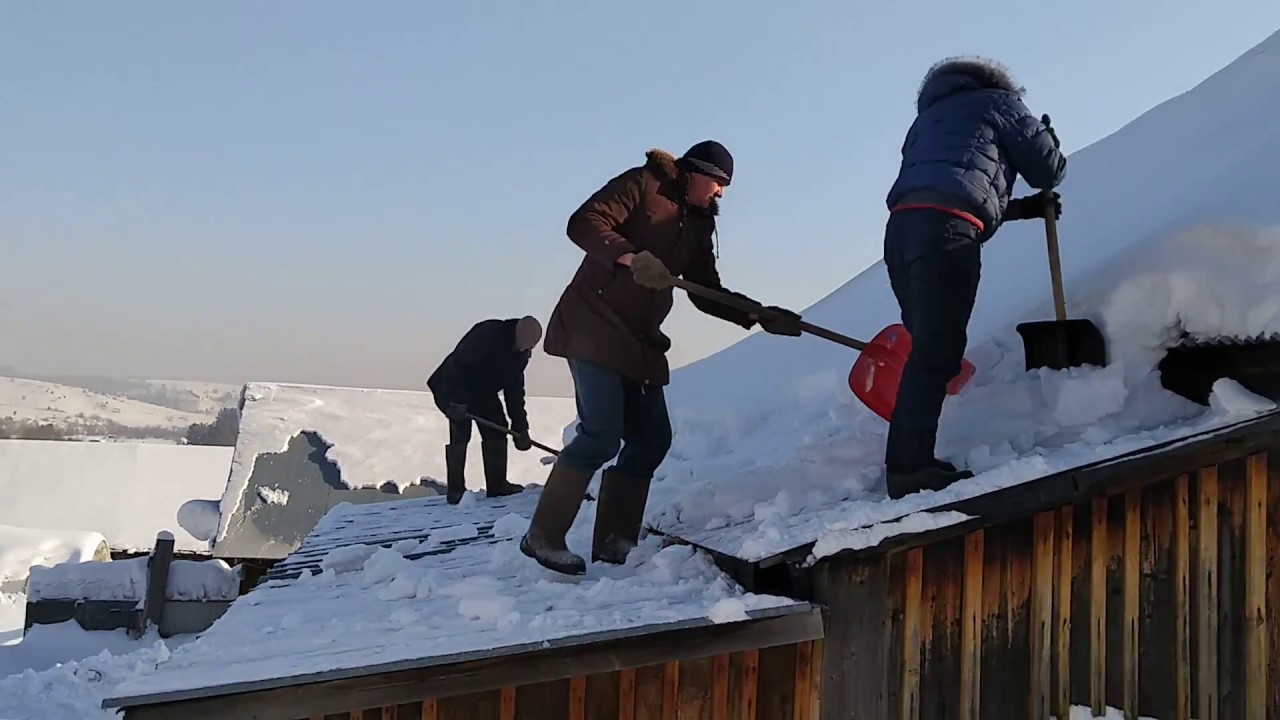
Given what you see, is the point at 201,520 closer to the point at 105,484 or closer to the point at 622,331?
the point at 105,484

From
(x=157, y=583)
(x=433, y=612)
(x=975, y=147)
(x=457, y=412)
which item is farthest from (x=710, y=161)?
(x=157, y=583)

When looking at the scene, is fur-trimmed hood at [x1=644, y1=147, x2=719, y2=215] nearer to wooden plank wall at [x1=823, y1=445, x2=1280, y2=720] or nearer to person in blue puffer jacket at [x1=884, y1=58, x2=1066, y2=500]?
person in blue puffer jacket at [x1=884, y1=58, x2=1066, y2=500]

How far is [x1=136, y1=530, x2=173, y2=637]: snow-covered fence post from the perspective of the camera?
1077cm

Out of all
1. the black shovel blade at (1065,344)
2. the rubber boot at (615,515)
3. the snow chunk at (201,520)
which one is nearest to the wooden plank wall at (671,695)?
the rubber boot at (615,515)

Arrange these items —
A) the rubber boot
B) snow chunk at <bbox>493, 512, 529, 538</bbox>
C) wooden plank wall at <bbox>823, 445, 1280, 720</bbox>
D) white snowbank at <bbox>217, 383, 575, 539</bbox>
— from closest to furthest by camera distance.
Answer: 1. wooden plank wall at <bbox>823, 445, 1280, 720</bbox>
2. the rubber boot
3. snow chunk at <bbox>493, 512, 529, 538</bbox>
4. white snowbank at <bbox>217, 383, 575, 539</bbox>

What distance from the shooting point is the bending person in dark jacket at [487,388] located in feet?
23.0

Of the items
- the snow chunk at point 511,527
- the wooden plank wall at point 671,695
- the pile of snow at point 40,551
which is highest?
the snow chunk at point 511,527

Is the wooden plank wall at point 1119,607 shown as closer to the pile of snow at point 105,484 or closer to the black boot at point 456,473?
the black boot at point 456,473

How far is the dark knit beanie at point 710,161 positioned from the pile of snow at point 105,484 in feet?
73.4

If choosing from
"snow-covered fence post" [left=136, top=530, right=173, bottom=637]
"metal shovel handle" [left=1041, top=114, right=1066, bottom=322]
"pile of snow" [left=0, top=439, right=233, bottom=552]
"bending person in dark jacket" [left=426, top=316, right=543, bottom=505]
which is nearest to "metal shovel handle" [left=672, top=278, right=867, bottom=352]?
"metal shovel handle" [left=1041, top=114, right=1066, bottom=322]

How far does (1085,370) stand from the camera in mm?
3184

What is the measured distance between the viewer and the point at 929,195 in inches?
116

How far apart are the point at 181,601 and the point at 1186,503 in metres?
11.4

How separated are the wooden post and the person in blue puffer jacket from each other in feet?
34.1
